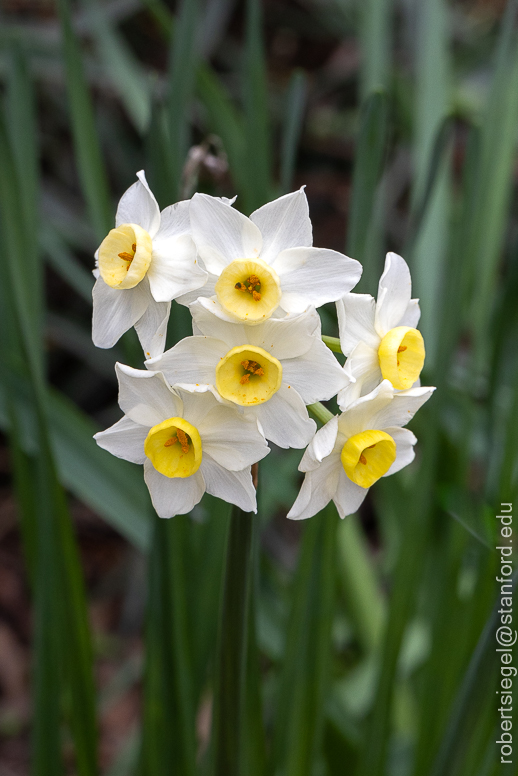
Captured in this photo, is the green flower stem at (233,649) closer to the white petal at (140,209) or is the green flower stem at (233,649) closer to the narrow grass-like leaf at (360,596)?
the white petal at (140,209)

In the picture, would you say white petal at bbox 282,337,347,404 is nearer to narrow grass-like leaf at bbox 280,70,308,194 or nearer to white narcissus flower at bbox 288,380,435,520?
white narcissus flower at bbox 288,380,435,520

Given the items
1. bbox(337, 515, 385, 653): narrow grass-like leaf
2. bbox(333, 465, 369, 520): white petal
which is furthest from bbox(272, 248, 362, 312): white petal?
bbox(337, 515, 385, 653): narrow grass-like leaf

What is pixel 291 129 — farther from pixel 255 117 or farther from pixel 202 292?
pixel 202 292

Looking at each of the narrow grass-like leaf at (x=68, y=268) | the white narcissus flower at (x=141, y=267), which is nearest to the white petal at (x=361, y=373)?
the white narcissus flower at (x=141, y=267)

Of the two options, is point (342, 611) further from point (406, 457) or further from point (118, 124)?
point (118, 124)

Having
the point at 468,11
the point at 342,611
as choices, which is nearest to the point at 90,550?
the point at 342,611

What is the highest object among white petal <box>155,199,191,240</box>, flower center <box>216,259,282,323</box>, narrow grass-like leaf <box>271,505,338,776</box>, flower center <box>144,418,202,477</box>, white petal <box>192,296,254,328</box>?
white petal <box>155,199,191,240</box>

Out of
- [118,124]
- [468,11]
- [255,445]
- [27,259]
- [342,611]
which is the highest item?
[468,11]
